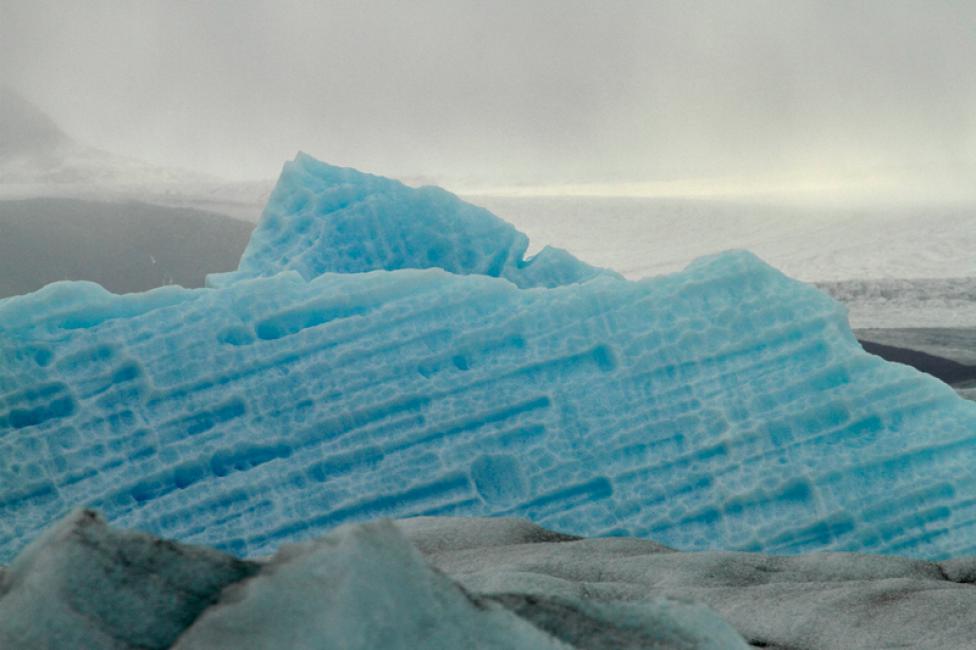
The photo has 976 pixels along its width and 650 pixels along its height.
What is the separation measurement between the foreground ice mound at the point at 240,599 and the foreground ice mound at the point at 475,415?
84.4 inches

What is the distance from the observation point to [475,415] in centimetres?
358

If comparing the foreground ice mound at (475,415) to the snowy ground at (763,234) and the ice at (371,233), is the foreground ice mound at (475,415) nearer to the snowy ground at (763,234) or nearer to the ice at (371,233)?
the ice at (371,233)

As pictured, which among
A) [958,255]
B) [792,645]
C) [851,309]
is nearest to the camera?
[792,645]

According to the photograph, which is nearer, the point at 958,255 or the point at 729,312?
the point at 729,312

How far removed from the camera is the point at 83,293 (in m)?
3.62

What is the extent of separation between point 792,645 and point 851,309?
9.85 meters

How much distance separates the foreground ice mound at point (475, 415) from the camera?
3494mm

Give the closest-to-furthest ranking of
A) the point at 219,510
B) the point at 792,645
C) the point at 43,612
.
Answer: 1. the point at 43,612
2. the point at 792,645
3. the point at 219,510

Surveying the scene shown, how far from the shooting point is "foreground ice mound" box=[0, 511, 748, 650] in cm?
125

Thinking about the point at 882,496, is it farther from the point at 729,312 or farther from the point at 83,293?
the point at 83,293

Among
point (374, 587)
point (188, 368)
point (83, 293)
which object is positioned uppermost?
point (83, 293)

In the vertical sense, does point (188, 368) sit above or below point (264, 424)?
above

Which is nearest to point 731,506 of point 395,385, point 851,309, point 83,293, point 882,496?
point 882,496

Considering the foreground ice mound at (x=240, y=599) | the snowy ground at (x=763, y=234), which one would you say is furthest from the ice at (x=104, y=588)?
the snowy ground at (x=763, y=234)
